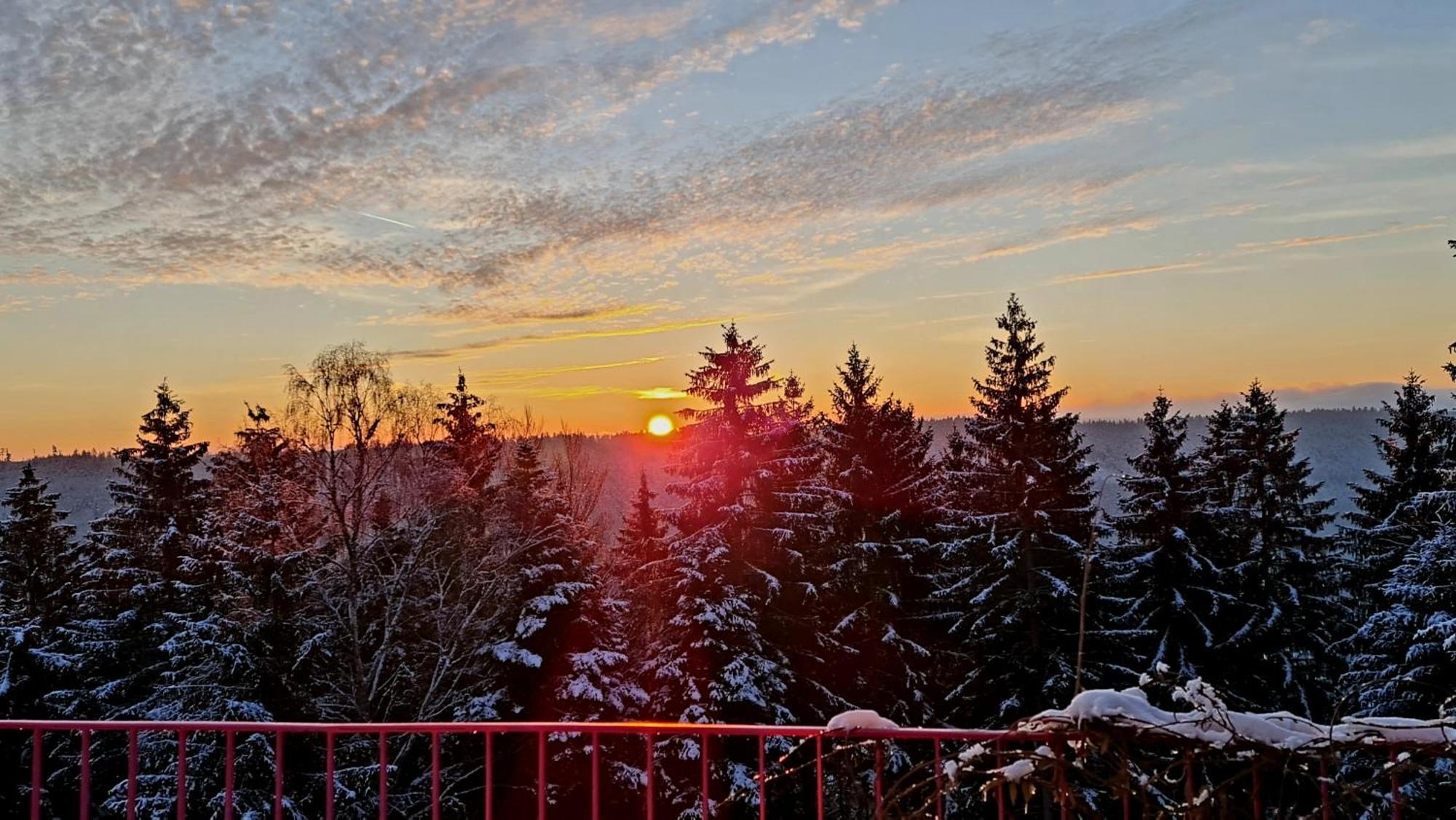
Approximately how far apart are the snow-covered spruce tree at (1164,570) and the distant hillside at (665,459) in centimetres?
67

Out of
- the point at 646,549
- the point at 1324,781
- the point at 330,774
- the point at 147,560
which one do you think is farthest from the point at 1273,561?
the point at 147,560

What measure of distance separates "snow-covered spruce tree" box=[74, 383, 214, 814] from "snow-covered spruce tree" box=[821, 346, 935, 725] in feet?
36.4

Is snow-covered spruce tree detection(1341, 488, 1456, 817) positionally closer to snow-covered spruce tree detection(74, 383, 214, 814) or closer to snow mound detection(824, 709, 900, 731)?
snow mound detection(824, 709, 900, 731)

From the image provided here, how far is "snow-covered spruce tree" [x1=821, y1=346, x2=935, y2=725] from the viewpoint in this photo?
1839 centimetres

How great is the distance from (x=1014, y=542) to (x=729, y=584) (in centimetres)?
522

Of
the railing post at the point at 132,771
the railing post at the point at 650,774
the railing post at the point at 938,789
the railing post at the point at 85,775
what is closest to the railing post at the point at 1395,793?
the railing post at the point at 938,789

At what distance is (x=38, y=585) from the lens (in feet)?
72.1

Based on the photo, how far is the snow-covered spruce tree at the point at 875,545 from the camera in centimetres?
1839

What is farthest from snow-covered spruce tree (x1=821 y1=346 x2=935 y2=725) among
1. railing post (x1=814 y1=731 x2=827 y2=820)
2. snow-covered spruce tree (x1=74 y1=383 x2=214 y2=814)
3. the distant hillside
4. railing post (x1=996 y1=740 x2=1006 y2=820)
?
railing post (x1=996 y1=740 x2=1006 y2=820)

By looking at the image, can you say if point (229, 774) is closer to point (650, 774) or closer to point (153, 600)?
point (650, 774)

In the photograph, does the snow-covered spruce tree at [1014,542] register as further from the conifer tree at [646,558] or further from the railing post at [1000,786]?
the railing post at [1000,786]

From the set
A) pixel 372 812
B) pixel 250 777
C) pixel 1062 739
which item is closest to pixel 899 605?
pixel 372 812

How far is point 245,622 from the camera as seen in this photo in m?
17.8

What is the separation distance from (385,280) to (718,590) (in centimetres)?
973
